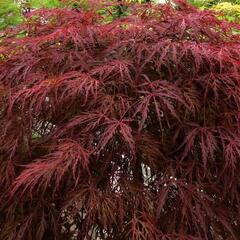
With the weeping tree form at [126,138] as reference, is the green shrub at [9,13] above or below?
below

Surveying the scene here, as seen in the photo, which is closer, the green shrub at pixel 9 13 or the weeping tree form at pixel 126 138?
the weeping tree form at pixel 126 138

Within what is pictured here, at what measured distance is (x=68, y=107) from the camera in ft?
6.75

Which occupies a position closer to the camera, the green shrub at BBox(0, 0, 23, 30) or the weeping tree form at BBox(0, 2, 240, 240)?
the weeping tree form at BBox(0, 2, 240, 240)

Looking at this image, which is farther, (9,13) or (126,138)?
(9,13)

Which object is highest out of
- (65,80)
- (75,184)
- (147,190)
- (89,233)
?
(65,80)

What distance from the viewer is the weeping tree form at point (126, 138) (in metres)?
1.85

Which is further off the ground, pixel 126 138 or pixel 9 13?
pixel 126 138

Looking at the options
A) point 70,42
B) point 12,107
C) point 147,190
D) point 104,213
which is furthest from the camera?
point 70,42

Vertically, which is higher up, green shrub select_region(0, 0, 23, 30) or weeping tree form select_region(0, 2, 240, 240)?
weeping tree form select_region(0, 2, 240, 240)

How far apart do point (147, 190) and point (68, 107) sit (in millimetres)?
468

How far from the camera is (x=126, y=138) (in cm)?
181

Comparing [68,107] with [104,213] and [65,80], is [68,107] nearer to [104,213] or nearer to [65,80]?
[65,80]

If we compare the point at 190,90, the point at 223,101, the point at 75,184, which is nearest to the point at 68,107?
the point at 75,184

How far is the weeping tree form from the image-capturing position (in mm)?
1853
